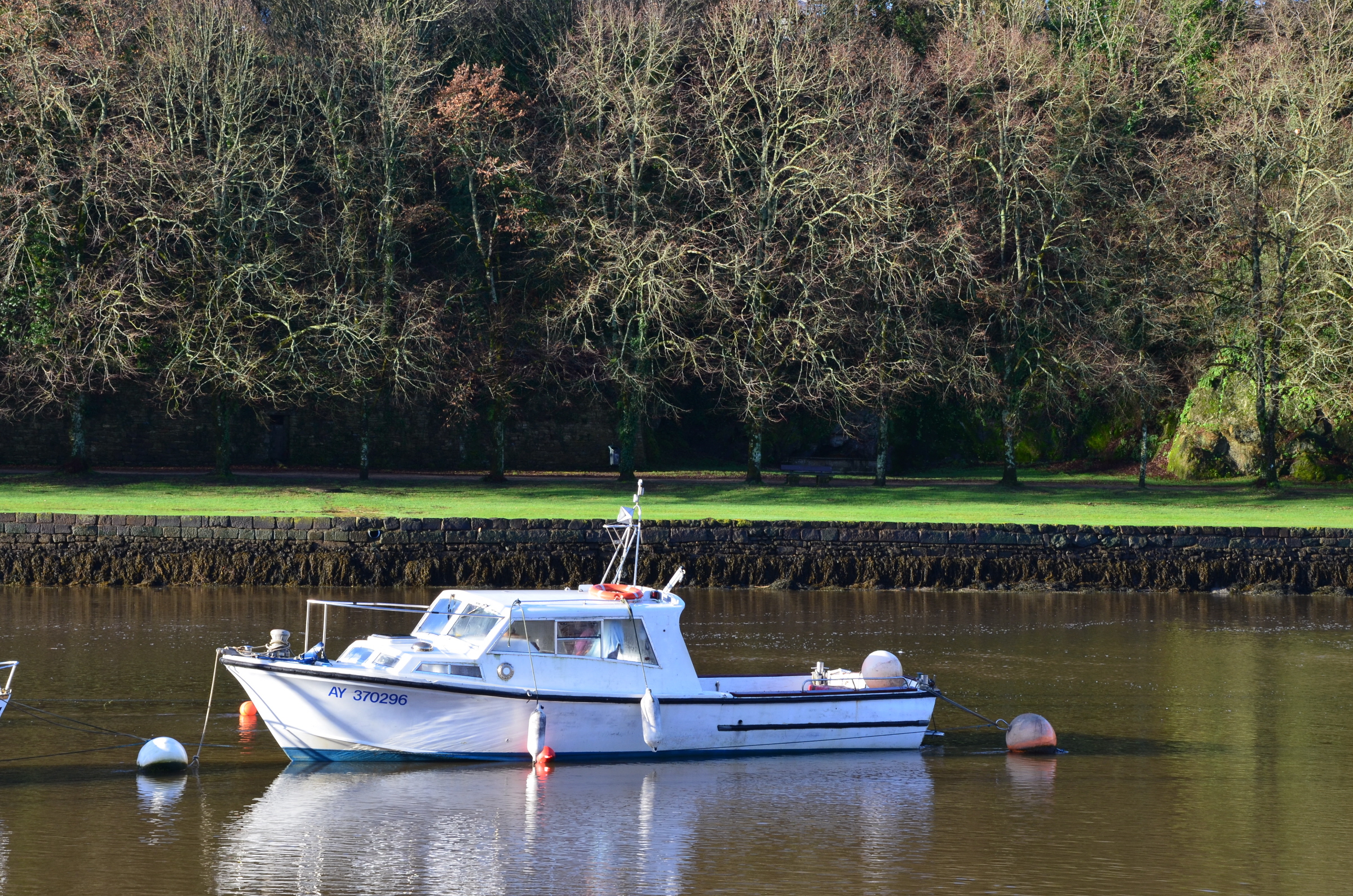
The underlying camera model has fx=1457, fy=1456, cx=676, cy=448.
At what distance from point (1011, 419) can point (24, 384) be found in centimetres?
3028

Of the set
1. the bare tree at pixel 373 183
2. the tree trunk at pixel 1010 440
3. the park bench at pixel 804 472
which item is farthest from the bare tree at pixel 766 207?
the bare tree at pixel 373 183

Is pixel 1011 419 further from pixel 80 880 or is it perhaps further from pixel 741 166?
pixel 80 880

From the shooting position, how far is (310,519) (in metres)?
34.2

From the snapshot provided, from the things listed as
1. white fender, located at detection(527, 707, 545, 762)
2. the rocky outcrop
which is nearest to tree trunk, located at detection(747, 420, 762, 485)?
the rocky outcrop

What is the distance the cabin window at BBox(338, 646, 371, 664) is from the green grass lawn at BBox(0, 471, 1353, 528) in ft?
61.4

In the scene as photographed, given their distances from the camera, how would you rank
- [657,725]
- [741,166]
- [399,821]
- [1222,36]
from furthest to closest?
[1222,36], [741,166], [657,725], [399,821]

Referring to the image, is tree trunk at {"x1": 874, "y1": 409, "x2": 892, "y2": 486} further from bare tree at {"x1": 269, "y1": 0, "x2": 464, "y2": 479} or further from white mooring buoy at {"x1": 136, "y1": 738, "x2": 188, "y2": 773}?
white mooring buoy at {"x1": 136, "y1": 738, "x2": 188, "y2": 773}

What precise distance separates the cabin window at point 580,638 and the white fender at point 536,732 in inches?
30.8

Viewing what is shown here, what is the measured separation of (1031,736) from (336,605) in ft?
40.3

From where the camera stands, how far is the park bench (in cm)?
4581

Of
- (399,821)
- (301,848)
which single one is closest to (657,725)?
(399,821)

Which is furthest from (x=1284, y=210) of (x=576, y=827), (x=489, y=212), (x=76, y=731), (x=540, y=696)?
(x=76, y=731)

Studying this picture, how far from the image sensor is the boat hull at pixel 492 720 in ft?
54.4

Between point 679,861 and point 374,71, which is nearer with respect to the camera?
point 679,861
